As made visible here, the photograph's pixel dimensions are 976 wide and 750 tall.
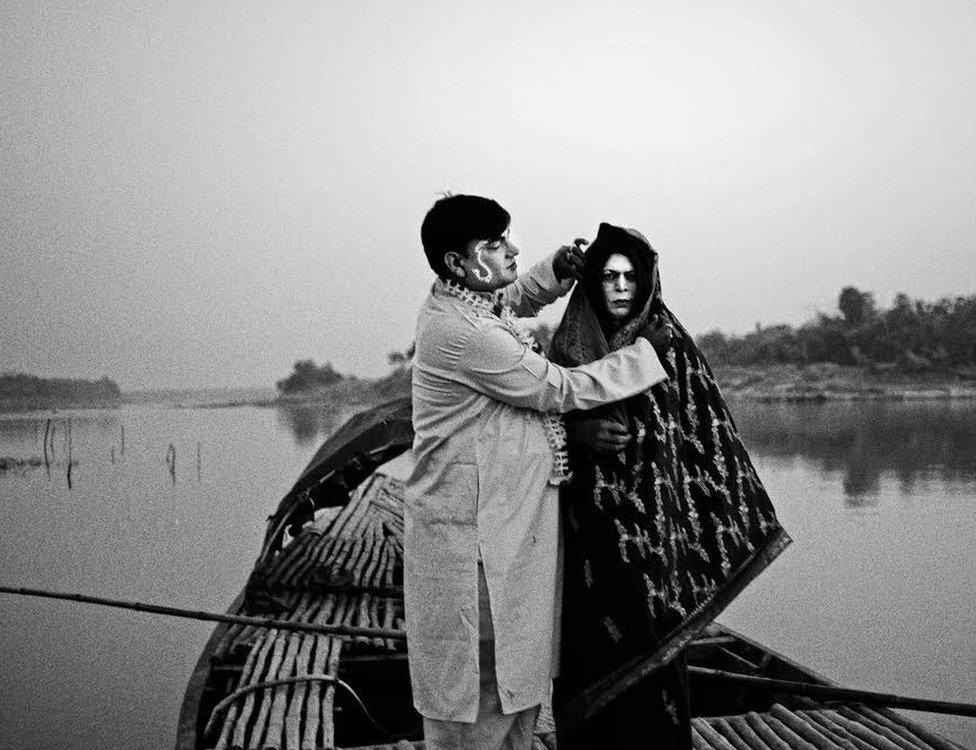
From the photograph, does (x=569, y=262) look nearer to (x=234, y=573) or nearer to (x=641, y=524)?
(x=641, y=524)

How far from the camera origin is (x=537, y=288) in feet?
7.95

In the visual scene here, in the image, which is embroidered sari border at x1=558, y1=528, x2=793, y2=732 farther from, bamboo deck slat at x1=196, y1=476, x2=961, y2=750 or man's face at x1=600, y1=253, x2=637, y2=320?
bamboo deck slat at x1=196, y1=476, x2=961, y2=750

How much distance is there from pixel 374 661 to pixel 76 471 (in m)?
21.5

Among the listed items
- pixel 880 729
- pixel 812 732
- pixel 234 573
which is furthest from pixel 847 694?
pixel 234 573

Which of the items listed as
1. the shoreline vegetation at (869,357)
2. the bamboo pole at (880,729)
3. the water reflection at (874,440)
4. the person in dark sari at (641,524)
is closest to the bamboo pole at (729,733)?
the bamboo pole at (880,729)

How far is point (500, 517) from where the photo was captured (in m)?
2.08

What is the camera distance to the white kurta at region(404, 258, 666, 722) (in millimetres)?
2059

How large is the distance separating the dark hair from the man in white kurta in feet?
0.14

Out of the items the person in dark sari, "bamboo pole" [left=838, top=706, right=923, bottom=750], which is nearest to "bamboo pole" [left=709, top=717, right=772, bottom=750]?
"bamboo pole" [left=838, top=706, right=923, bottom=750]

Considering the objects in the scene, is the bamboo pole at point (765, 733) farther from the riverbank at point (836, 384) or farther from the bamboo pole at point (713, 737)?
the riverbank at point (836, 384)

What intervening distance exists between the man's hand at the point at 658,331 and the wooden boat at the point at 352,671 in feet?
5.47

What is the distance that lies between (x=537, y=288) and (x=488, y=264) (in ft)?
1.11

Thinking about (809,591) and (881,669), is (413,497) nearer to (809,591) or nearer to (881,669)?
(881,669)

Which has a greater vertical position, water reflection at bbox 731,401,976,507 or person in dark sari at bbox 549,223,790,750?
person in dark sari at bbox 549,223,790,750
